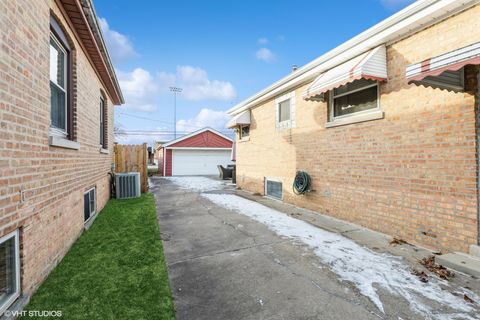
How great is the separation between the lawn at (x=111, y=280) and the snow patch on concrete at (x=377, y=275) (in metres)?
2.25

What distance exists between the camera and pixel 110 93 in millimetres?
9391

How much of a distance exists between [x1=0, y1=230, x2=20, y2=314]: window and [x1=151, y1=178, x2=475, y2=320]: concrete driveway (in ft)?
4.99

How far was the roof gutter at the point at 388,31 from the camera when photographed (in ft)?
12.8

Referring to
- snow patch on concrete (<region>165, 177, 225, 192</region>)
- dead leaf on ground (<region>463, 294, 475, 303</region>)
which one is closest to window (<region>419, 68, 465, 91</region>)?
dead leaf on ground (<region>463, 294, 475, 303</region>)

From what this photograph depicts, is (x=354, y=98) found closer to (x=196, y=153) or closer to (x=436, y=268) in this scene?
(x=436, y=268)

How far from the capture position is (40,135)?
2973 millimetres

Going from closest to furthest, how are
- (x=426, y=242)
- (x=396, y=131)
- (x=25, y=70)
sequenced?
(x=25, y=70) → (x=426, y=242) → (x=396, y=131)

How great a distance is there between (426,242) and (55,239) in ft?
19.0

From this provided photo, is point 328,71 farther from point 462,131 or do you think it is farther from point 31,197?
point 31,197

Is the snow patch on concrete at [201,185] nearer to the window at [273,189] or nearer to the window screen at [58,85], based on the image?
the window at [273,189]

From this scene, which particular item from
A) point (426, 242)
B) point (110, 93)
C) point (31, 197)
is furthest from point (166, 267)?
point (110, 93)

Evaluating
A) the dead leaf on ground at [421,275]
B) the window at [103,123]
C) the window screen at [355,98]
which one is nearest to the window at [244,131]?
the window screen at [355,98]

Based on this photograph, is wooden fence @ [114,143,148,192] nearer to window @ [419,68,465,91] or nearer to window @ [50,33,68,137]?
window @ [50,33,68,137]

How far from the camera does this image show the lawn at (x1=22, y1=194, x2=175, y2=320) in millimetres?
2461
